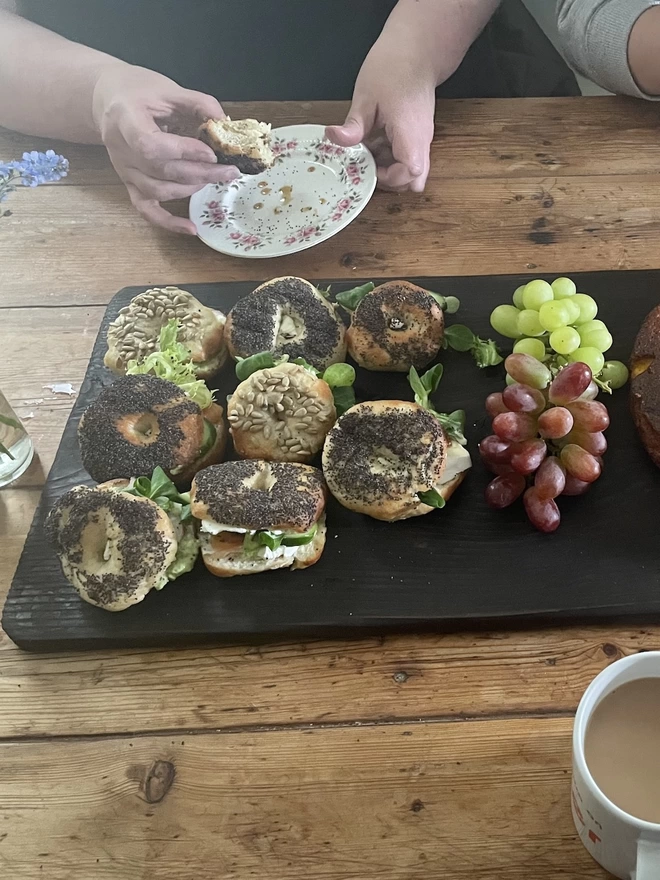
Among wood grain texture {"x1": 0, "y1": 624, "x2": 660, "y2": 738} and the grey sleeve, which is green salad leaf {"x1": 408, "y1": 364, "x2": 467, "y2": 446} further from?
the grey sleeve

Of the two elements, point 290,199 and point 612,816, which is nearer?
point 612,816

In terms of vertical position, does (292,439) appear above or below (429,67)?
below

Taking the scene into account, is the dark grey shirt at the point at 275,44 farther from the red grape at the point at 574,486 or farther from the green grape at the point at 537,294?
the red grape at the point at 574,486

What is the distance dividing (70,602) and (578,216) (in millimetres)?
1129

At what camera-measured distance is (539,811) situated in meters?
0.74

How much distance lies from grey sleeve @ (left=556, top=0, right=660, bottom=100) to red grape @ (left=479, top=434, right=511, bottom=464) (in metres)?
0.98

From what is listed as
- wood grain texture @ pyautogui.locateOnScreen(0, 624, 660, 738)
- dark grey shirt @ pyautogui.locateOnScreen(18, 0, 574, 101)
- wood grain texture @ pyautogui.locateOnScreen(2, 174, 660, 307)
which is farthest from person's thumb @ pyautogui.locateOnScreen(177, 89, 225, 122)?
wood grain texture @ pyautogui.locateOnScreen(0, 624, 660, 738)

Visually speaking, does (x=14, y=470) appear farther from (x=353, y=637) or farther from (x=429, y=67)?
(x=429, y=67)

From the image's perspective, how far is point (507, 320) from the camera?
111 centimetres

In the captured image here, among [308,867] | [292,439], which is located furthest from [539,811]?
[292,439]

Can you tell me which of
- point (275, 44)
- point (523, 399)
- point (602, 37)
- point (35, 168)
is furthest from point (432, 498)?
point (275, 44)

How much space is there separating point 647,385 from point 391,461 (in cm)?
37

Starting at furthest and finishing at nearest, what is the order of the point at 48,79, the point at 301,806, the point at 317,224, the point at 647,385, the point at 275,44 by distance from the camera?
the point at 275,44
the point at 48,79
the point at 317,224
the point at 647,385
the point at 301,806

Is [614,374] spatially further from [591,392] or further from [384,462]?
[384,462]
